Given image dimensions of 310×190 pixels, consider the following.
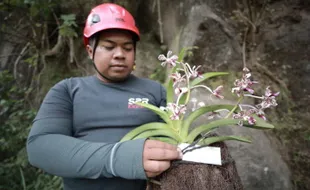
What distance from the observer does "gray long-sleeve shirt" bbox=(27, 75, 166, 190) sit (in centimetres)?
89

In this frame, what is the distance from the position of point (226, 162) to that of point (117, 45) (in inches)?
28.3

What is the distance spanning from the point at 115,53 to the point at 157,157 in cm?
59

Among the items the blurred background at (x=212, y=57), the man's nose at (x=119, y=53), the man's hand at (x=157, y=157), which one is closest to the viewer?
the man's hand at (x=157, y=157)

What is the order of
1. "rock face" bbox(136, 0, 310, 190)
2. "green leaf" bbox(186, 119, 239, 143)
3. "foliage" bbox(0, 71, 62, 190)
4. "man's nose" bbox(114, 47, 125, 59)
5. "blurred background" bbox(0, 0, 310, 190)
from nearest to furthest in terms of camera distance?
"green leaf" bbox(186, 119, 239, 143) < "man's nose" bbox(114, 47, 125, 59) < "blurred background" bbox(0, 0, 310, 190) < "rock face" bbox(136, 0, 310, 190) < "foliage" bbox(0, 71, 62, 190)

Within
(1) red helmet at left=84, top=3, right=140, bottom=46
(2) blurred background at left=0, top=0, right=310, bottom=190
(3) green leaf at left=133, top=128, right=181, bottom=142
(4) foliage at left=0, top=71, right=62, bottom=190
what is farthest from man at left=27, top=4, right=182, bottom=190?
(4) foliage at left=0, top=71, right=62, bottom=190

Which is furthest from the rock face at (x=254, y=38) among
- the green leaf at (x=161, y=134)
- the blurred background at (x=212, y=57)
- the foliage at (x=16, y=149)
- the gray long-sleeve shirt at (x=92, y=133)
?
the foliage at (x=16, y=149)

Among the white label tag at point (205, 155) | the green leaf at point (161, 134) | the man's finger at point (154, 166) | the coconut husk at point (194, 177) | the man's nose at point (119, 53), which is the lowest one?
the coconut husk at point (194, 177)

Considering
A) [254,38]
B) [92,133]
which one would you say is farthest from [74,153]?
[254,38]

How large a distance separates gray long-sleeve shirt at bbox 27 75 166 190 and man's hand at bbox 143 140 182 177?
2cm

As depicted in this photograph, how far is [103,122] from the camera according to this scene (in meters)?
1.21

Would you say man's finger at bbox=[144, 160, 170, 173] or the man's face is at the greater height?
the man's face

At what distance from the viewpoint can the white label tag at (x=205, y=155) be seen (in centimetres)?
89

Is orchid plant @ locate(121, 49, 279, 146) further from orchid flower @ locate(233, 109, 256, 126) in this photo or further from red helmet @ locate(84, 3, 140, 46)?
red helmet @ locate(84, 3, 140, 46)

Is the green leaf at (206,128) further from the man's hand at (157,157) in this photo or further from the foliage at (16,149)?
the foliage at (16,149)
